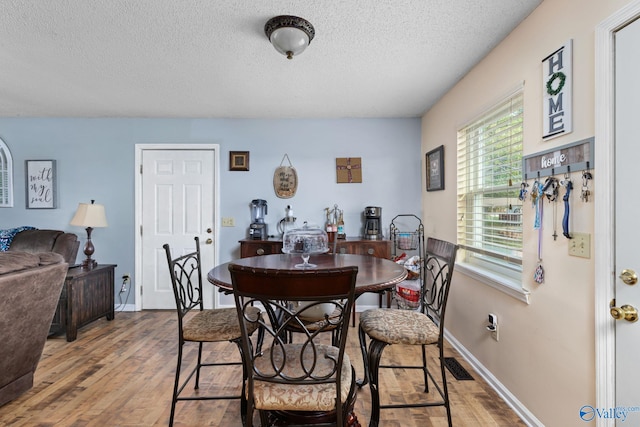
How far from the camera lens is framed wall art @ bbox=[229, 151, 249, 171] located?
3.69 meters

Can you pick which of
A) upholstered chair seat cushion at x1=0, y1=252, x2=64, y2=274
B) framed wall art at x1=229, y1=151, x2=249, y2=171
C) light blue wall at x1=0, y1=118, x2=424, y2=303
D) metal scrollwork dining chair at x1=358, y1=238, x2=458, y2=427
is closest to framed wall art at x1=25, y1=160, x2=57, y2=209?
light blue wall at x1=0, y1=118, x2=424, y2=303

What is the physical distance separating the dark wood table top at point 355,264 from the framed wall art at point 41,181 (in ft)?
10.3

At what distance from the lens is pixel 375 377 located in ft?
5.13

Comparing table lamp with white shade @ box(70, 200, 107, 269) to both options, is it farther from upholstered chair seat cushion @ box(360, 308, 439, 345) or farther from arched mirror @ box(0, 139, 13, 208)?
upholstered chair seat cushion @ box(360, 308, 439, 345)

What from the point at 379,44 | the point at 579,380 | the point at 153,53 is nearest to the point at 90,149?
the point at 153,53

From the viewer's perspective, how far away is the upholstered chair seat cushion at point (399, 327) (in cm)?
160

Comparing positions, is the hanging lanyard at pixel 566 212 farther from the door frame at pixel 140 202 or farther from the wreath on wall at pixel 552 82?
the door frame at pixel 140 202

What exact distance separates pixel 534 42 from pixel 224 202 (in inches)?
125

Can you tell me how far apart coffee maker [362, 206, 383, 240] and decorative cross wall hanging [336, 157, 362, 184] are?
42cm

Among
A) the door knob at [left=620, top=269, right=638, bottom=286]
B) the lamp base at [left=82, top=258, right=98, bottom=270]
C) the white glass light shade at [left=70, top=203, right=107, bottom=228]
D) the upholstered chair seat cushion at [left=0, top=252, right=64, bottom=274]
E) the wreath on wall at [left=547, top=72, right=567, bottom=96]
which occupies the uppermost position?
the wreath on wall at [left=547, top=72, right=567, bottom=96]

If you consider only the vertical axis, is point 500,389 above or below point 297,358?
below

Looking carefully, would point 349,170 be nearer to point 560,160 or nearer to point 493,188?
point 493,188

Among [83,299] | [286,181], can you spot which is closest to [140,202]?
[83,299]

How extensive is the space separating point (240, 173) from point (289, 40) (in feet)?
6.81
